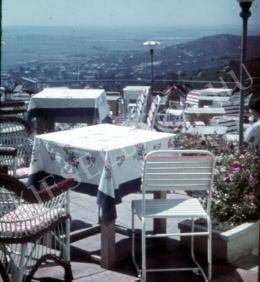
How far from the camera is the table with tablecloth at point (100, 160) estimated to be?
2.75m

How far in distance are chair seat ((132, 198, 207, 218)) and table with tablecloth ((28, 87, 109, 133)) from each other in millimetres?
2668

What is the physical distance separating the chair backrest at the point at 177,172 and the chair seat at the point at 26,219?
0.44 m

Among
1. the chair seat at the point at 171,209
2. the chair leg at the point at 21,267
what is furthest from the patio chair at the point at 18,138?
the chair leg at the point at 21,267

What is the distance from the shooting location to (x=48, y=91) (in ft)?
19.2

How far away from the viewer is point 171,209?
271 centimetres

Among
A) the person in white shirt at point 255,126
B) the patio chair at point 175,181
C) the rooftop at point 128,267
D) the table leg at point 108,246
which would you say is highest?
the person in white shirt at point 255,126

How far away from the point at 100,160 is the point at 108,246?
0.42 metres

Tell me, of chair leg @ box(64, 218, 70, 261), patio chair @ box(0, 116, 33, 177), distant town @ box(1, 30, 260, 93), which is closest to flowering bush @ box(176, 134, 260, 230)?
chair leg @ box(64, 218, 70, 261)

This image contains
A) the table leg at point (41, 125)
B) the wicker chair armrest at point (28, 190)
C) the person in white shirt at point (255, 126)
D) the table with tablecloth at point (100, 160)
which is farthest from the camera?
the table leg at point (41, 125)

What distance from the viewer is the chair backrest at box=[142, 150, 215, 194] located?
8.77ft

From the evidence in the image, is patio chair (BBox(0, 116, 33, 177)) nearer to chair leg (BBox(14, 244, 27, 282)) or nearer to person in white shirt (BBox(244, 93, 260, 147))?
person in white shirt (BBox(244, 93, 260, 147))

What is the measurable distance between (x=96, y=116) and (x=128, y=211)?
1695 mm

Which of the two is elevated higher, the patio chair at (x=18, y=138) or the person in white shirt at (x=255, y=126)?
the person in white shirt at (x=255, y=126)

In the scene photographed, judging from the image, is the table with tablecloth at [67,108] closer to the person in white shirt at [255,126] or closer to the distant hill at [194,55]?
the person in white shirt at [255,126]
